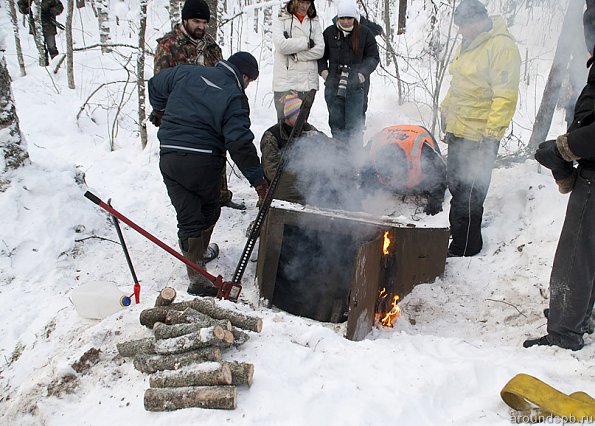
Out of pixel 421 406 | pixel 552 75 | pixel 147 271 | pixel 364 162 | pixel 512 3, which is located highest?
pixel 512 3

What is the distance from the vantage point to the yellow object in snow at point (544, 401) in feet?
6.34

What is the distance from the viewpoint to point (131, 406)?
88.1 inches

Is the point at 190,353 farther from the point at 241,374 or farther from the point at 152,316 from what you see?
the point at 152,316

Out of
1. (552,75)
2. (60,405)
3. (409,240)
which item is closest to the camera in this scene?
(60,405)

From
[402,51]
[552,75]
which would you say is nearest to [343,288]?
[552,75]

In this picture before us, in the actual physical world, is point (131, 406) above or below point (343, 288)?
above

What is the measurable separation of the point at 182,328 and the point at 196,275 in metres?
1.50

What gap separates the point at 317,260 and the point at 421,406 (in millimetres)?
2225

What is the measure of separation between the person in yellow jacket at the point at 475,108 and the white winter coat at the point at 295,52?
184cm

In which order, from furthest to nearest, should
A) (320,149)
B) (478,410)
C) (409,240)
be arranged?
(320,149)
(409,240)
(478,410)

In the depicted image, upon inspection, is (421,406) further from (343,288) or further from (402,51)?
(402,51)

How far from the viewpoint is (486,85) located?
3.89m

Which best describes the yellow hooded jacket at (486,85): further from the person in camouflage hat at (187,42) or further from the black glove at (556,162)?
the person in camouflage hat at (187,42)

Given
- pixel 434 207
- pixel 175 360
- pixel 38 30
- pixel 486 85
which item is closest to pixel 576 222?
pixel 486 85
